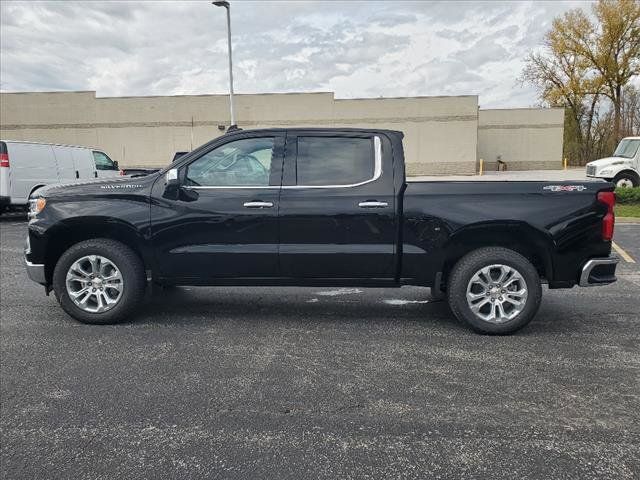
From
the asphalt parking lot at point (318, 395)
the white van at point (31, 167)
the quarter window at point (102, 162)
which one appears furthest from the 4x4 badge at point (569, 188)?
the quarter window at point (102, 162)

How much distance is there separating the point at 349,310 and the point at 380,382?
1.95 metres

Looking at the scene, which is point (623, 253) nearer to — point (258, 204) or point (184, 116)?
point (258, 204)

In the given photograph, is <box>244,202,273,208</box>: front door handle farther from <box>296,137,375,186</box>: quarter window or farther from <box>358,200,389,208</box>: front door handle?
<box>358,200,389,208</box>: front door handle

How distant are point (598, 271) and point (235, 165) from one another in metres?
3.48

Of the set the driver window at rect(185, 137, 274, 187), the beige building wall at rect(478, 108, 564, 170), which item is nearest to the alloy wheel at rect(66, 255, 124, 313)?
the driver window at rect(185, 137, 274, 187)

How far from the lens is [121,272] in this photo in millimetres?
4992

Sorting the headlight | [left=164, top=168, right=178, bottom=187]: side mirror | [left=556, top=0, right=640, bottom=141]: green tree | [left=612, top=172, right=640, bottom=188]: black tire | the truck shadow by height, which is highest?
[left=556, top=0, right=640, bottom=141]: green tree

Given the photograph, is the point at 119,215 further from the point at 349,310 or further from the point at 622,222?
the point at 622,222

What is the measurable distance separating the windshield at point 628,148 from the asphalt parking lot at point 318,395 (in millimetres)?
16381

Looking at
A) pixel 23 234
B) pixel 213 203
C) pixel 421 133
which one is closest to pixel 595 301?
pixel 213 203

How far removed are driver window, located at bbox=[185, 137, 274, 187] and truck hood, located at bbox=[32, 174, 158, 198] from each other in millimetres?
446

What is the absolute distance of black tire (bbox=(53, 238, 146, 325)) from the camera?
4984mm

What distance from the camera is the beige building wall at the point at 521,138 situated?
4044cm

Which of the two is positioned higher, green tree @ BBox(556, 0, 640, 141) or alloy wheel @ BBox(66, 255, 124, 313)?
green tree @ BBox(556, 0, 640, 141)
